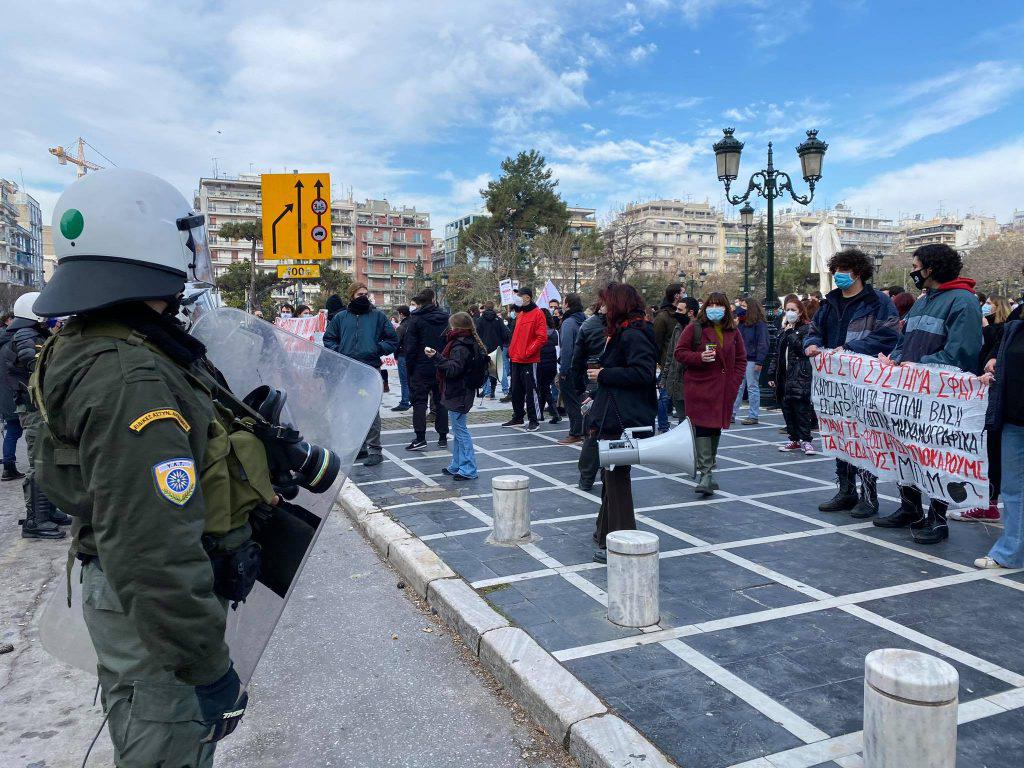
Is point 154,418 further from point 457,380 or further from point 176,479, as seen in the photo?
point 457,380

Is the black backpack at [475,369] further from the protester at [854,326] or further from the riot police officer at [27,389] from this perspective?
the riot police officer at [27,389]

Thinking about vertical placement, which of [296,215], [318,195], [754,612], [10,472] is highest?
[318,195]

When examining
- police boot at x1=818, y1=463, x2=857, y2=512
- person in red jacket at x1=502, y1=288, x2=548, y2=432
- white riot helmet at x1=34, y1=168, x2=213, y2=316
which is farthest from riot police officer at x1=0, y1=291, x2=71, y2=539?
police boot at x1=818, y1=463, x2=857, y2=512

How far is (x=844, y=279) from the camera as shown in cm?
624

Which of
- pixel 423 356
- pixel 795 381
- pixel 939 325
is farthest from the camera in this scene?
pixel 423 356

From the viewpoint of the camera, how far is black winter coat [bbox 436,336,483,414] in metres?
7.96

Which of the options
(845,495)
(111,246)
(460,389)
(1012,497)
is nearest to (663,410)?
(460,389)

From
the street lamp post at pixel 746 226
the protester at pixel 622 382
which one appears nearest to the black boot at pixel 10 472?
the protester at pixel 622 382

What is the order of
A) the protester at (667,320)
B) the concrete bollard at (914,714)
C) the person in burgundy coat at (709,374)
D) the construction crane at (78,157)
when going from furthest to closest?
the construction crane at (78,157) → the protester at (667,320) → the person in burgundy coat at (709,374) → the concrete bollard at (914,714)

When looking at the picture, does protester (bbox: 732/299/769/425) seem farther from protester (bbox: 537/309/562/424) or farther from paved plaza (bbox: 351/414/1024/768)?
paved plaza (bbox: 351/414/1024/768)

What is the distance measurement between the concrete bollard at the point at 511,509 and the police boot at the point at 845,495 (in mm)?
2817

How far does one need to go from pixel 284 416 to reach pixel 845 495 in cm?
561

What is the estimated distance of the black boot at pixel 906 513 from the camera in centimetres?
586

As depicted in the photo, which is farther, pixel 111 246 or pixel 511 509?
pixel 511 509
